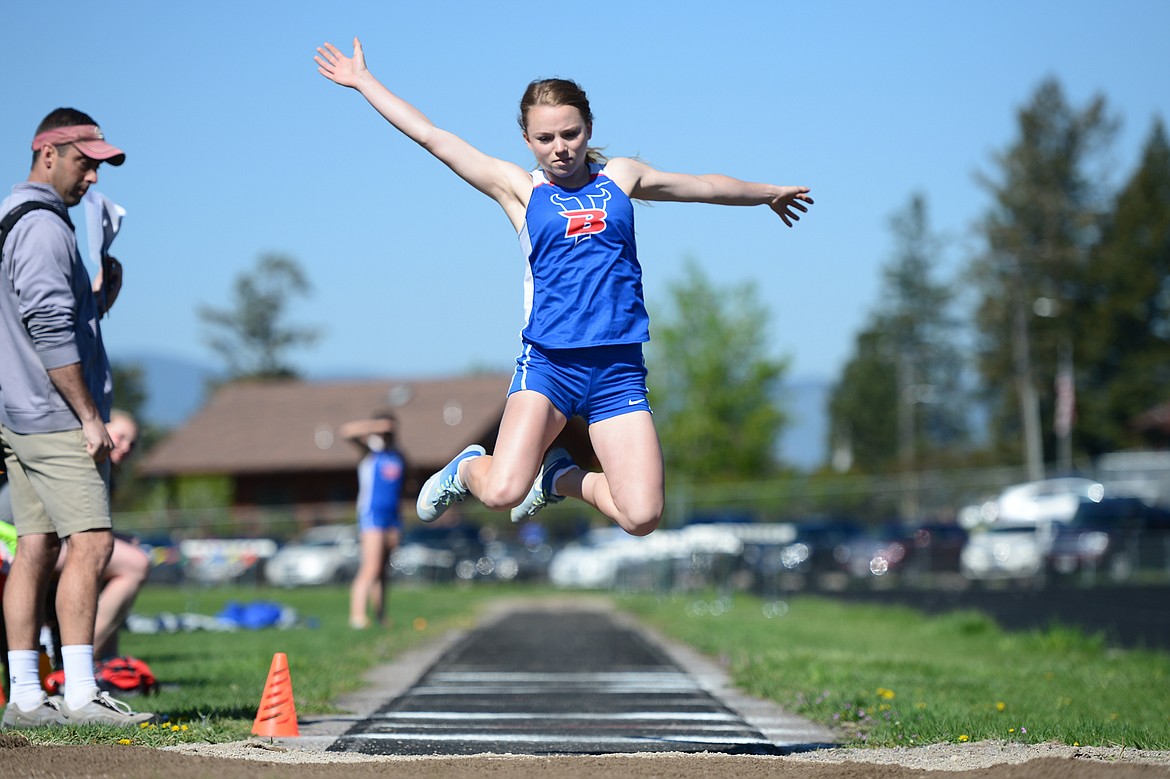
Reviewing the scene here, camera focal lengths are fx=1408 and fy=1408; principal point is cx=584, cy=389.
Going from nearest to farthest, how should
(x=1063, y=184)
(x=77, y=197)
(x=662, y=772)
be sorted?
(x=662, y=772) < (x=77, y=197) < (x=1063, y=184)

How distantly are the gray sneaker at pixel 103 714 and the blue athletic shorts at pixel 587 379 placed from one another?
2.10 meters

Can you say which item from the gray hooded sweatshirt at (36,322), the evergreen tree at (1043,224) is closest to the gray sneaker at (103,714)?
the gray hooded sweatshirt at (36,322)

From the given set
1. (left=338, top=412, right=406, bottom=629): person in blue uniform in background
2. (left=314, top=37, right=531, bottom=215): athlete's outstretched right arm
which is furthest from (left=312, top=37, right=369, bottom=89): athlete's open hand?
(left=338, top=412, right=406, bottom=629): person in blue uniform in background

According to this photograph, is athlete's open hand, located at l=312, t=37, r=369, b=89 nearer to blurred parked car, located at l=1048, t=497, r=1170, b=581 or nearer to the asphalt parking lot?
the asphalt parking lot

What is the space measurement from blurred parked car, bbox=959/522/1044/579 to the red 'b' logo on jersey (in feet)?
94.9

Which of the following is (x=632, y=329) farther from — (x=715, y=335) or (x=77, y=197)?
(x=715, y=335)

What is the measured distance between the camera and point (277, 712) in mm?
5988

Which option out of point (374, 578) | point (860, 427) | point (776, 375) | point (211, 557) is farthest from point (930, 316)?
point (374, 578)

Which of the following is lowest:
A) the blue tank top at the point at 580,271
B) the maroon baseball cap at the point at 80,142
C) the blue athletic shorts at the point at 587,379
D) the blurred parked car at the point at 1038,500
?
the blurred parked car at the point at 1038,500

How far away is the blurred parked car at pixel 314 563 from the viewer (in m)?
35.2

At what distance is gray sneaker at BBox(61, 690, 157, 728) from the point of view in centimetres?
591

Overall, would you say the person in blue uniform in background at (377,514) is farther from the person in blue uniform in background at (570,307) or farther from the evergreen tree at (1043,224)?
the evergreen tree at (1043,224)

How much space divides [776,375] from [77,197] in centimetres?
6162

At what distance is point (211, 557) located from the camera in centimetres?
3247
